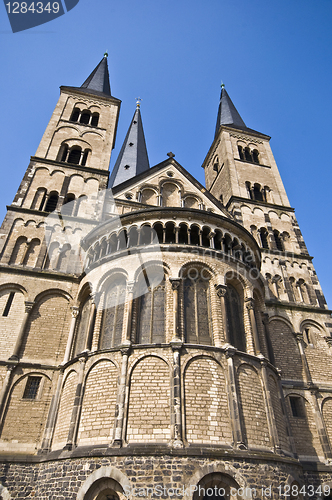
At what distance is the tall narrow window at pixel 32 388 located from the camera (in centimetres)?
1452

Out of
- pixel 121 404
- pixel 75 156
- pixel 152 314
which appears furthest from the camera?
pixel 75 156

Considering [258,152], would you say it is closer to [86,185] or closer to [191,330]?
[86,185]

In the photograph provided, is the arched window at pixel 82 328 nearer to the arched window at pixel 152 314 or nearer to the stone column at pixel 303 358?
the arched window at pixel 152 314

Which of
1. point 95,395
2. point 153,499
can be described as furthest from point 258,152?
point 153,499

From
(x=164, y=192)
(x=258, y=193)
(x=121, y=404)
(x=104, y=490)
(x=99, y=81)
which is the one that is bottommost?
(x=104, y=490)

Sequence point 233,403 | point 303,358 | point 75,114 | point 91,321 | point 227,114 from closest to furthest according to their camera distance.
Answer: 1. point 233,403
2. point 91,321
3. point 303,358
4. point 75,114
5. point 227,114

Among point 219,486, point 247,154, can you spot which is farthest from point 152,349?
point 247,154

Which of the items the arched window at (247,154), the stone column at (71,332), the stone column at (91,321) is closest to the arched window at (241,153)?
the arched window at (247,154)

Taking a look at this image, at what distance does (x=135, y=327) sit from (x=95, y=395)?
2.72m

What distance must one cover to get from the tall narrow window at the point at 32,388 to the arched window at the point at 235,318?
8.48m

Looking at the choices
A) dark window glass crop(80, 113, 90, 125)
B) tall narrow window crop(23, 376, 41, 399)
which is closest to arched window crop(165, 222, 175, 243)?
tall narrow window crop(23, 376, 41, 399)

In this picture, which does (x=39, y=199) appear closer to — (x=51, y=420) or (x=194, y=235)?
(x=194, y=235)

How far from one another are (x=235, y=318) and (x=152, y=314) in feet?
11.6

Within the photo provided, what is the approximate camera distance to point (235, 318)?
47.1 feet
